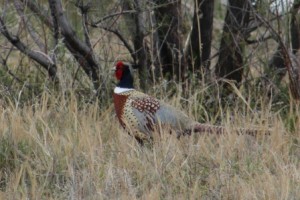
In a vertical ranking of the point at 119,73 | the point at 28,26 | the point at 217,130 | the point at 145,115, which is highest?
the point at 28,26

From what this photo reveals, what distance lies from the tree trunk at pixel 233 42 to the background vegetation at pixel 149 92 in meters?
0.01

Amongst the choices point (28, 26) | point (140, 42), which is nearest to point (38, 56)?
point (28, 26)

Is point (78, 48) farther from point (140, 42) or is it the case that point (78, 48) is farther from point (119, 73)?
point (119, 73)

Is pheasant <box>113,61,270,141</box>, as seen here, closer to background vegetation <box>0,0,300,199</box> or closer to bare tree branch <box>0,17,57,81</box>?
background vegetation <box>0,0,300,199</box>

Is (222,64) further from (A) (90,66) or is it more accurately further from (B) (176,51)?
(A) (90,66)

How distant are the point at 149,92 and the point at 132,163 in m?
1.67

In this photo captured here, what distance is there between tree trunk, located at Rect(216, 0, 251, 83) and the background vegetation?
1cm

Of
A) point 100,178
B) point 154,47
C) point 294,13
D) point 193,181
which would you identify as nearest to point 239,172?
point 193,181

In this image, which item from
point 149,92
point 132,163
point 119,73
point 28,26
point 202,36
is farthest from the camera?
point 202,36

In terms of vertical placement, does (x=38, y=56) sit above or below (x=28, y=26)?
below

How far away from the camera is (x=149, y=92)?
6629 millimetres

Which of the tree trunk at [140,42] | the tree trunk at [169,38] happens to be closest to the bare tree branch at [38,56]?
the tree trunk at [140,42]

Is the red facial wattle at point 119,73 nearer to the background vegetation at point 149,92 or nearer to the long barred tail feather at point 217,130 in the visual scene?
the background vegetation at point 149,92

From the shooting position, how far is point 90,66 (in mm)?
6758
